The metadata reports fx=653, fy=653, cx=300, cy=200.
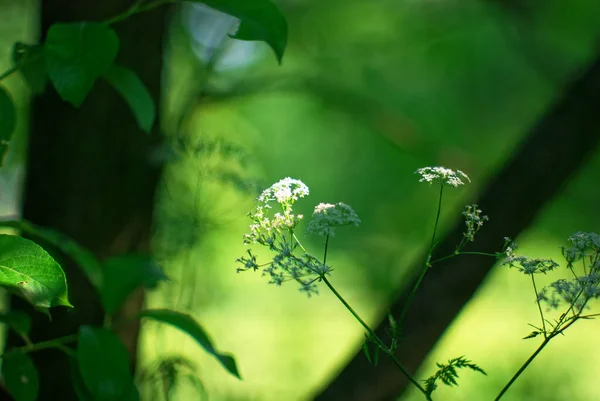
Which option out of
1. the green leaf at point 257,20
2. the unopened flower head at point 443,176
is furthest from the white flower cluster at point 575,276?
the green leaf at point 257,20

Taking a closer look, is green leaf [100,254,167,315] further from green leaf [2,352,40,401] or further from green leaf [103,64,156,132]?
green leaf [103,64,156,132]

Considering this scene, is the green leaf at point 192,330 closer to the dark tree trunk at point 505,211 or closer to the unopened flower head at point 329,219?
the unopened flower head at point 329,219

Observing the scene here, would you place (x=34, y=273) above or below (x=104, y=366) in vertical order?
above

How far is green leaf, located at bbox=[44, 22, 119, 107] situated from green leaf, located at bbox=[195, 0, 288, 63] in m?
0.14

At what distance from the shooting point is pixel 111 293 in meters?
1.08

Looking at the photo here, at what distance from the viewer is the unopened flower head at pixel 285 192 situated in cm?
74

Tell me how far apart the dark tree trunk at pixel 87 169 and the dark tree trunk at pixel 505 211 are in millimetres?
715

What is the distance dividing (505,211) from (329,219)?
2.42 feet

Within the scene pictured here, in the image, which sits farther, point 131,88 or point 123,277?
point 123,277

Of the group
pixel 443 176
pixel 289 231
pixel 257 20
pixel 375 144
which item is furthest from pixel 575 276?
pixel 375 144

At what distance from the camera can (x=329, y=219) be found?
2.40ft

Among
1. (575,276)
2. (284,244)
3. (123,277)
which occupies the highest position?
(575,276)

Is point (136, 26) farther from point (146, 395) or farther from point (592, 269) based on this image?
point (592, 269)

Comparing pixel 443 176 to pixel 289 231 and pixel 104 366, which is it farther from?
pixel 104 366
